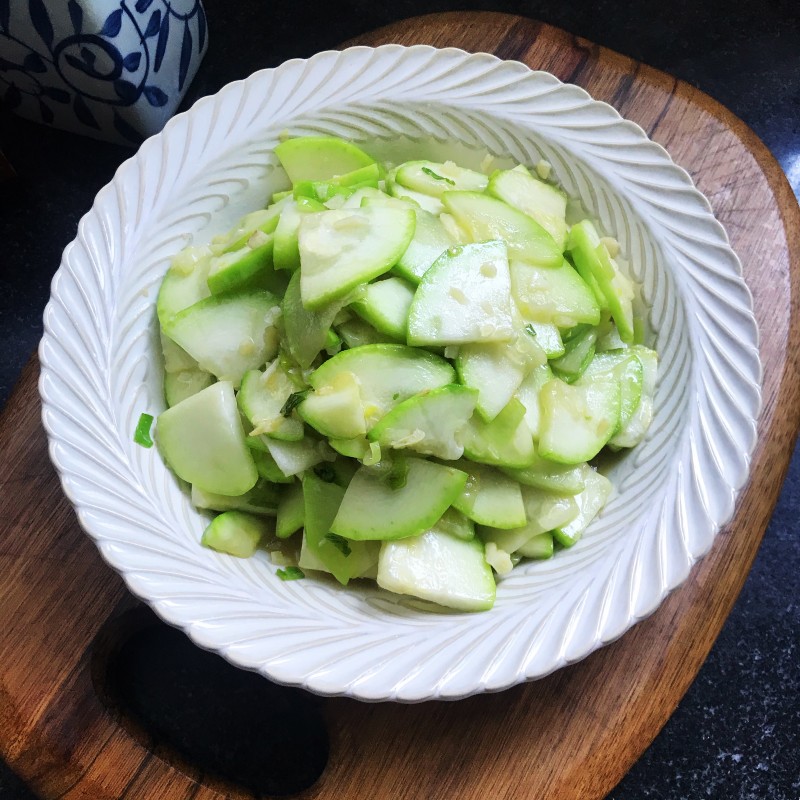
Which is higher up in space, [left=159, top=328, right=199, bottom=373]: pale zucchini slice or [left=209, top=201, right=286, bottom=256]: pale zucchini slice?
[left=209, top=201, right=286, bottom=256]: pale zucchini slice

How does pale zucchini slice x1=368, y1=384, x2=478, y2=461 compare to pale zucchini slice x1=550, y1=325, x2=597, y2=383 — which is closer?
pale zucchini slice x1=368, y1=384, x2=478, y2=461

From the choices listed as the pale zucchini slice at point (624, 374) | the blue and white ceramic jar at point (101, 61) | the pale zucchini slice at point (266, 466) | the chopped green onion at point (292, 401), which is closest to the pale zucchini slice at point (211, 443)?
the pale zucchini slice at point (266, 466)

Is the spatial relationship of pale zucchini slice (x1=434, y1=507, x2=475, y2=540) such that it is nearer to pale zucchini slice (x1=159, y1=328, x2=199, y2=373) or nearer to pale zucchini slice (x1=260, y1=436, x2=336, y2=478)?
pale zucchini slice (x1=260, y1=436, x2=336, y2=478)

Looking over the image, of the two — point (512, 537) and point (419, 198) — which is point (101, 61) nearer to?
point (419, 198)

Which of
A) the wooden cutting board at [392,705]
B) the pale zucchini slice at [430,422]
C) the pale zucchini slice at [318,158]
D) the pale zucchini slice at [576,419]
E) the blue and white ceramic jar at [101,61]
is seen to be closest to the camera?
the pale zucchini slice at [430,422]

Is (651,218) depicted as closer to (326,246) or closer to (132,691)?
(326,246)

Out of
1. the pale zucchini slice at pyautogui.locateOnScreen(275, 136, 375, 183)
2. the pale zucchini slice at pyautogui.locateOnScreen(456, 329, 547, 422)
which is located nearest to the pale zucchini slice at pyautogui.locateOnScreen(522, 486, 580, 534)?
the pale zucchini slice at pyautogui.locateOnScreen(456, 329, 547, 422)

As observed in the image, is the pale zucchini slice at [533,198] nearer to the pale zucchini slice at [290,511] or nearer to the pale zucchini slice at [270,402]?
the pale zucchini slice at [270,402]
